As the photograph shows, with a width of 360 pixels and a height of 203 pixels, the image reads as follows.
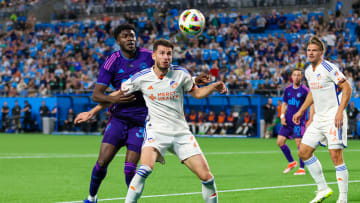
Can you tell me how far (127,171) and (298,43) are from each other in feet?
83.5

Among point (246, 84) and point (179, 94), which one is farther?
point (246, 84)

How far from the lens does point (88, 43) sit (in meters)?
39.8

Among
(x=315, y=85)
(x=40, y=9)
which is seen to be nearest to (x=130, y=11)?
(x=40, y=9)

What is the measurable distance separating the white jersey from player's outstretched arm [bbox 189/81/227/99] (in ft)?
0.32

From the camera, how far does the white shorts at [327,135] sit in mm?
8570

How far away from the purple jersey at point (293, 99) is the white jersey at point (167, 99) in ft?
23.6

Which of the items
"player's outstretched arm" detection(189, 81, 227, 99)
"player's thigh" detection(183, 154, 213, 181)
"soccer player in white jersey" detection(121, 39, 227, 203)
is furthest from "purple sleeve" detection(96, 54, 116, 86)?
"player's thigh" detection(183, 154, 213, 181)

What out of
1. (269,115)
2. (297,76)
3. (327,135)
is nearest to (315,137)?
(327,135)

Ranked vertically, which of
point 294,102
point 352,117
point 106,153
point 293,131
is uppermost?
point 106,153

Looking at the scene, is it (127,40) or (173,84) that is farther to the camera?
(127,40)

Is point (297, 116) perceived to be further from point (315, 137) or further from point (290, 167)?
point (290, 167)

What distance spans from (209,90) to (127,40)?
1.61 meters

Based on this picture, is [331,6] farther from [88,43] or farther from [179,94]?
[179,94]

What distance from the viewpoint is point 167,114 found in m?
6.84
